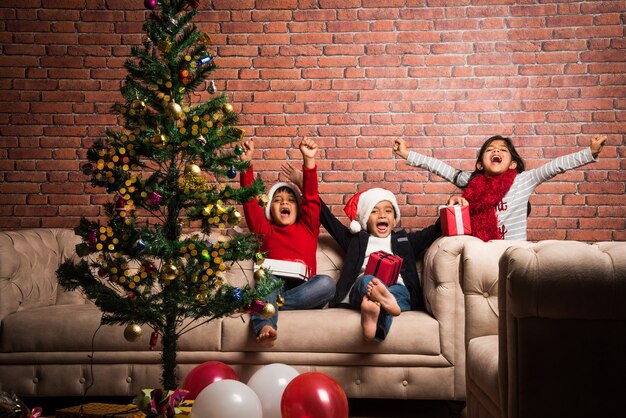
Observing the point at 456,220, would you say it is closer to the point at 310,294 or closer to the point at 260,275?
the point at 310,294

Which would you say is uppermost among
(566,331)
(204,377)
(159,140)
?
(159,140)

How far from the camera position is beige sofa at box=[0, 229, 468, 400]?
8.86ft

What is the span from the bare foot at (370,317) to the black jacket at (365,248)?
51 centimetres

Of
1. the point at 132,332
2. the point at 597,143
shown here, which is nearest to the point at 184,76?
the point at 132,332

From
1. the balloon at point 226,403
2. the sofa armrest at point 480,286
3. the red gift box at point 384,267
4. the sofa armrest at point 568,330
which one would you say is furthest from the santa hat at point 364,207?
the sofa armrest at point 568,330

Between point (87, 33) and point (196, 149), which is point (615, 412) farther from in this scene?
point (87, 33)

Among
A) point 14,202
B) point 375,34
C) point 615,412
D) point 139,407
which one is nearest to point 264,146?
point 375,34

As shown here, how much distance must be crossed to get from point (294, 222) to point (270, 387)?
1501mm

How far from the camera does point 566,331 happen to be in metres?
1.45

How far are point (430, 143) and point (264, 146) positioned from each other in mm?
1055

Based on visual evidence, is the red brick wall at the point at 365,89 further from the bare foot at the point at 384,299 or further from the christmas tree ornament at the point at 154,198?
the christmas tree ornament at the point at 154,198

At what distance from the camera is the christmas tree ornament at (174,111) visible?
2059 mm

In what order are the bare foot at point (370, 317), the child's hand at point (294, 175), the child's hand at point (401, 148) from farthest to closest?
the child's hand at point (401, 148) < the child's hand at point (294, 175) < the bare foot at point (370, 317)

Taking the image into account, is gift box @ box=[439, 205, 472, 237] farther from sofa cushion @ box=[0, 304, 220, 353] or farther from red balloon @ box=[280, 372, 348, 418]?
red balloon @ box=[280, 372, 348, 418]
